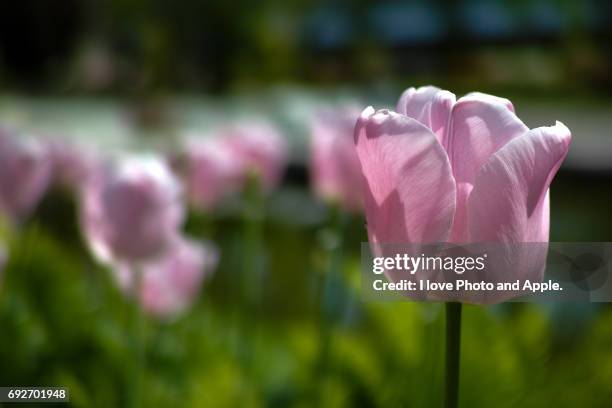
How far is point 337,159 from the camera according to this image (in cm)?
54

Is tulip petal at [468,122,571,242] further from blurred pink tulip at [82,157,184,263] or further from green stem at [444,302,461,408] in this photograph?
blurred pink tulip at [82,157,184,263]

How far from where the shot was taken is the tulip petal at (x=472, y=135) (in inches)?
9.0

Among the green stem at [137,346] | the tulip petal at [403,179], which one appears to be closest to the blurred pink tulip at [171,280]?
the green stem at [137,346]

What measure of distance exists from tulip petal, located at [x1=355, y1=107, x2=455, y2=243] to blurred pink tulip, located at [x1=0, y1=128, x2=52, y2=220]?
13.1 inches

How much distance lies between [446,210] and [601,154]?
3.19m

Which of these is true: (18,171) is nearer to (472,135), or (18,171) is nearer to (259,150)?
(259,150)

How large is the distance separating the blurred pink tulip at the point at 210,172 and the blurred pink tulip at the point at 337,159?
0.13 metres

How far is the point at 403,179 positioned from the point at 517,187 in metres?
0.03

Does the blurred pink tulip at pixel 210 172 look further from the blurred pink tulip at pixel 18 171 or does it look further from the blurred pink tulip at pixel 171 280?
the blurred pink tulip at pixel 18 171

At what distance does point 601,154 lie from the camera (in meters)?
3.23

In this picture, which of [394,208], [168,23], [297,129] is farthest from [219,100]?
[394,208]

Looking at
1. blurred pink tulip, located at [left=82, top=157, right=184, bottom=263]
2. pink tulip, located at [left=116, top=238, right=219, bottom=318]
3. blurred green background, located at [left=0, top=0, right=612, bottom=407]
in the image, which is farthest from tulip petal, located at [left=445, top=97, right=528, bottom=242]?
pink tulip, located at [left=116, top=238, right=219, bottom=318]

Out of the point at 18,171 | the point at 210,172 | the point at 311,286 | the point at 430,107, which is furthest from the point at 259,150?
the point at 311,286

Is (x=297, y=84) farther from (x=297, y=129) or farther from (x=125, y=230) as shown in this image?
(x=125, y=230)
